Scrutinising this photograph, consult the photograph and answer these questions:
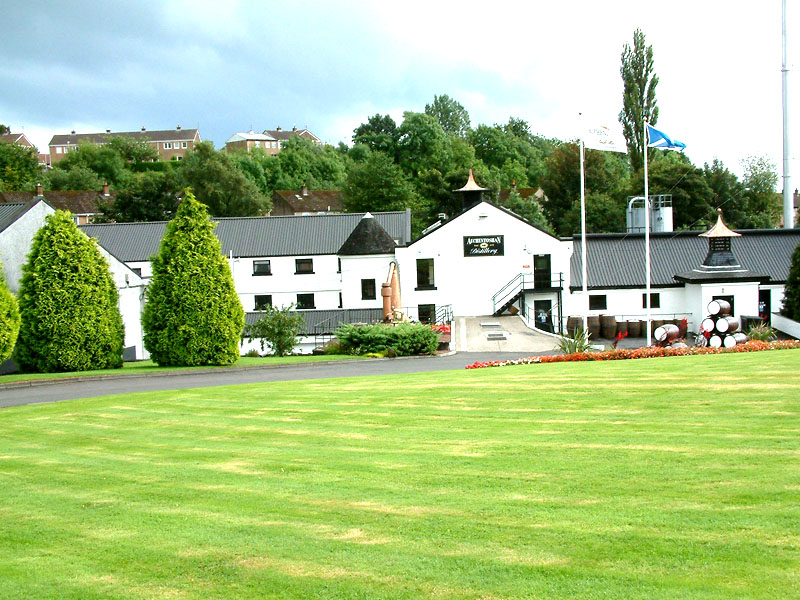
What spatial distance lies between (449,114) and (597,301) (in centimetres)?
10470

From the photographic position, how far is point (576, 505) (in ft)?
26.7

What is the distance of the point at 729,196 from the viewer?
69.4 metres

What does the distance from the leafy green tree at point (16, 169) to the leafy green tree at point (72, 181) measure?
2.09m

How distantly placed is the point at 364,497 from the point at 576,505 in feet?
7.48

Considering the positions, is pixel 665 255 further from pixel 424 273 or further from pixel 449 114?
pixel 449 114

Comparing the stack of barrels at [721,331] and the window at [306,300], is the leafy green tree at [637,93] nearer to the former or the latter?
the window at [306,300]

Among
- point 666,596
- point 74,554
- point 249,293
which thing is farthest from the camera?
point 249,293

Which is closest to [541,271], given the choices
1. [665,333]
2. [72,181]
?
[665,333]

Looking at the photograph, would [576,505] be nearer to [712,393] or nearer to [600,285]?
[712,393]

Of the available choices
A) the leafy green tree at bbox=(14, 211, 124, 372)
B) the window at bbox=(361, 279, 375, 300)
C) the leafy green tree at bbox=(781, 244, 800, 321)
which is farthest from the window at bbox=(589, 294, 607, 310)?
the leafy green tree at bbox=(14, 211, 124, 372)

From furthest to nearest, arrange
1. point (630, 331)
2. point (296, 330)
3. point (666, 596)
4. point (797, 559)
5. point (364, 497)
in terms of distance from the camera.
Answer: point (630, 331)
point (296, 330)
point (364, 497)
point (797, 559)
point (666, 596)

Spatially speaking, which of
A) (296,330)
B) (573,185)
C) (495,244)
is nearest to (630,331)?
(495,244)

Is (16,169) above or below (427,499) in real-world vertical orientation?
above

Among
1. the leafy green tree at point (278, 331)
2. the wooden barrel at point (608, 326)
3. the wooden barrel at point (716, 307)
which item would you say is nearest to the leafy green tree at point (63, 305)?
the leafy green tree at point (278, 331)
